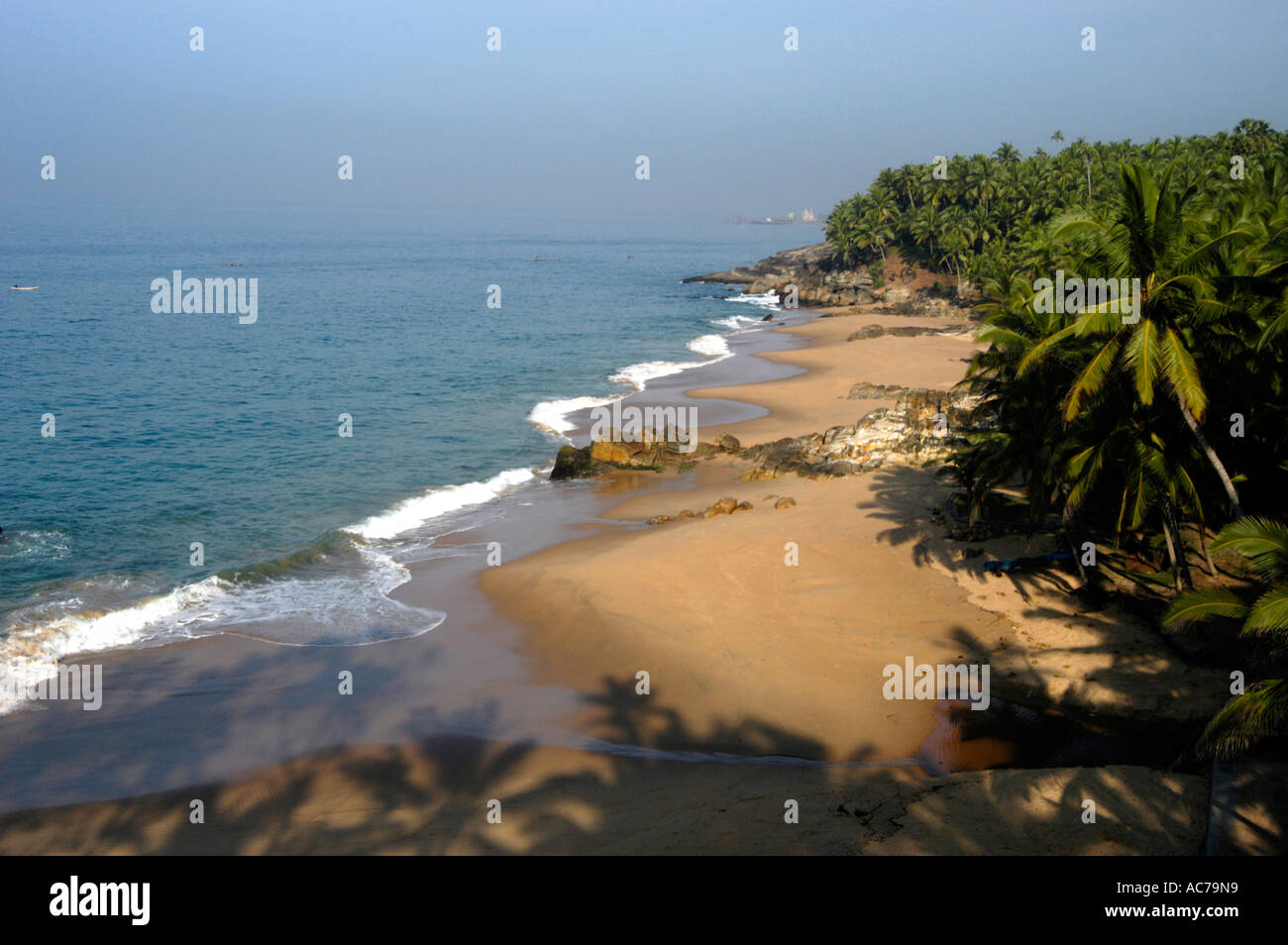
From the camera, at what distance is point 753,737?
Answer: 1374 centimetres

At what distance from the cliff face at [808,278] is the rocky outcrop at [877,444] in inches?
2203

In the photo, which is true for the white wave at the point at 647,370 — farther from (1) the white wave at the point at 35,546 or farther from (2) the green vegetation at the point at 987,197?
(1) the white wave at the point at 35,546

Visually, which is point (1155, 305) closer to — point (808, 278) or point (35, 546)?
point (35, 546)

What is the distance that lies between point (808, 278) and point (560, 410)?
199ft

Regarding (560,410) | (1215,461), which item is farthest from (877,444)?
(560,410)

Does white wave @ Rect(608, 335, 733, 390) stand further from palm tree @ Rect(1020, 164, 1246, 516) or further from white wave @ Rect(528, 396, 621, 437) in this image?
palm tree @ Rect(1020, 164, 1246, 516)

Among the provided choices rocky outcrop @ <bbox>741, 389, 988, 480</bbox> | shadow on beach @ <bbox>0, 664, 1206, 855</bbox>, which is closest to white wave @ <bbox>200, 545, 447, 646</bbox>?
shadow on beach @ <bbox>0, 664, 1206, 855</bbox>

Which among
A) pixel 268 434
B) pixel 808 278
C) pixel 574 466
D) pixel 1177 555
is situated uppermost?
pixel 808 278

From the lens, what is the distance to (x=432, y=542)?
2483cm

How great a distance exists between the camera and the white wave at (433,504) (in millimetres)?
26086
